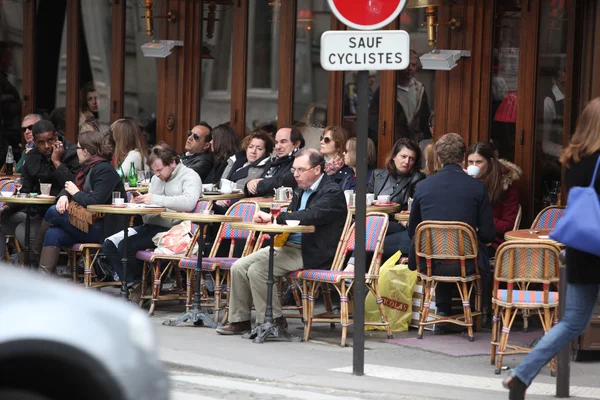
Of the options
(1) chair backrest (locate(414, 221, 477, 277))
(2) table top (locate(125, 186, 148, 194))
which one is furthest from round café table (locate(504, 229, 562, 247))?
(2) table top (locate(125, 186, 148, 194))

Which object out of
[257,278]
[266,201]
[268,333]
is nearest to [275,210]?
[257,278]

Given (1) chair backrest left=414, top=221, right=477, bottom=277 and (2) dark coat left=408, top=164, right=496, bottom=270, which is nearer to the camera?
(1) chair backrest left=414, top=221, right=477, bottom=277

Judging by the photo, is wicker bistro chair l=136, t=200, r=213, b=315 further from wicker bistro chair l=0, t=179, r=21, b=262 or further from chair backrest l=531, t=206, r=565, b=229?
chair backrest l=531, t=206, r=565, b=229

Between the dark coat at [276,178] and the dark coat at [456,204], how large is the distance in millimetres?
2601

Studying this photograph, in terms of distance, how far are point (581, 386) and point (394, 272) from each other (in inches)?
107

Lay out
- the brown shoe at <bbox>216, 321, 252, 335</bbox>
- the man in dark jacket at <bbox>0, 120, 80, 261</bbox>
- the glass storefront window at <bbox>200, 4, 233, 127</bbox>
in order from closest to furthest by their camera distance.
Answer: the brown shoe at <bbox>216, 321, 252, 335</bbox> → the man in dark jacket at <bbox>0, 120, 80, 261</bbox> → the glass storefront window at <bbox>200, 4, 233, 127</bbox>

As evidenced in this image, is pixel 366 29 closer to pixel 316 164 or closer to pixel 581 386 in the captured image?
pixel 316 164

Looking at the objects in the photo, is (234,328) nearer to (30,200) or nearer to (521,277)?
(521,277)

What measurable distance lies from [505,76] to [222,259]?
11.4 feet

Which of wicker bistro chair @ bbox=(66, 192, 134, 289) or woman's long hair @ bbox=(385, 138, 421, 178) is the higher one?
woman's long hair @ bbox=(385, 138, 421, 178)

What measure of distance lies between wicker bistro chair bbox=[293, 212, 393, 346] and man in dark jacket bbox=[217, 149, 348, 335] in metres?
0.12

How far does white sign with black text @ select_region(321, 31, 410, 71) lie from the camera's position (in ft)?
25.2

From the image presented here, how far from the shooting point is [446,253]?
31.9 ft

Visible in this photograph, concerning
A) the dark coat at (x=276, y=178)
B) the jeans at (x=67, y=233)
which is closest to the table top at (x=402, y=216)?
the dark coat at (x=276, y=178)
